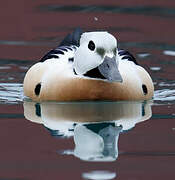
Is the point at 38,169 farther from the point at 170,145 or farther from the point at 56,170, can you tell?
the point at 170,145

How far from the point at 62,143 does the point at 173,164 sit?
1101 mm

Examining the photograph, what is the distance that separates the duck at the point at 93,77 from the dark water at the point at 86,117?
11 cm

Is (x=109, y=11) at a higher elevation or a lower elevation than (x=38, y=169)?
lower

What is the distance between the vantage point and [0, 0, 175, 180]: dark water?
25.3 ft

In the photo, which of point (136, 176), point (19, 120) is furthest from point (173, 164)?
point (19, 120)

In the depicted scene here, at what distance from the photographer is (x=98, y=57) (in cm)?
994

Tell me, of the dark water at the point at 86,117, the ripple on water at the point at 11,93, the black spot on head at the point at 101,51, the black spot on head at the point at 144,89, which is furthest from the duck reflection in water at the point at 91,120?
the black spot on head at the point at 101,51

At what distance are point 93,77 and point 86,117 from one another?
57 centimetres

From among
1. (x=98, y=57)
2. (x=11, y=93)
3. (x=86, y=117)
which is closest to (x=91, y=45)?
(x=98, y=57)

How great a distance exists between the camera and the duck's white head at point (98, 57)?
9.80m

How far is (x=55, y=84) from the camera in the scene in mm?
10164

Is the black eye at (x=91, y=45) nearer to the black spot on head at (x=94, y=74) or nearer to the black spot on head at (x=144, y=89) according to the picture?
the black spot on head at (x=94, y=74)

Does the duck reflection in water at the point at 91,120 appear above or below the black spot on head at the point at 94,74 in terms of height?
below

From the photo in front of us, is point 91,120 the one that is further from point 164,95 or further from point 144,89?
point 164,95
